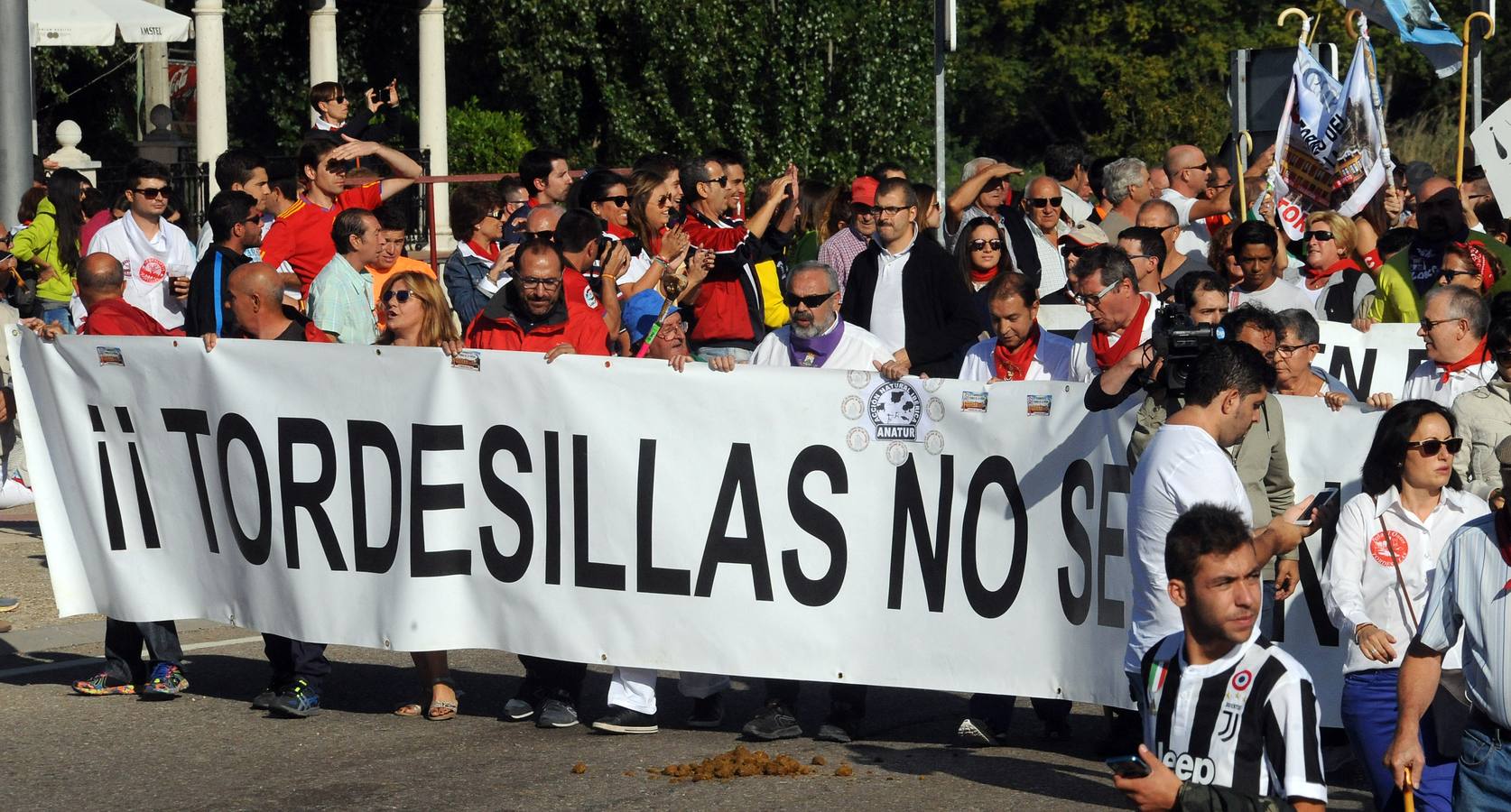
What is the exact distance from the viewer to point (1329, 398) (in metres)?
7.07

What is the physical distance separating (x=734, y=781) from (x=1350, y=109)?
6.55m

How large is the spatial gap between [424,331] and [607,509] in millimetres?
1108

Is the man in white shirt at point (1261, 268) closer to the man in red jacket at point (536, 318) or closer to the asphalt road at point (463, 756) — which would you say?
the asphalt road at point (463, 756)

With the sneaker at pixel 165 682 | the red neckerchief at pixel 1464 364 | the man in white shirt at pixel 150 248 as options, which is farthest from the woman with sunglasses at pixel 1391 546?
the man in white shirt at pixel 150 248

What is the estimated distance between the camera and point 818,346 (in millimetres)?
8016

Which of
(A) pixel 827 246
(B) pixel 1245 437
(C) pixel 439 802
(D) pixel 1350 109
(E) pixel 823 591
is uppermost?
(D) pixel 1350 109

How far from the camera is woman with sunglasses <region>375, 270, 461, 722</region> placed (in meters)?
8.04

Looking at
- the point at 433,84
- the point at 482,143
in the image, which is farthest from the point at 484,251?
the point at 482,143

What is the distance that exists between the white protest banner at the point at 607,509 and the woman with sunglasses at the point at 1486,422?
12.9 inches

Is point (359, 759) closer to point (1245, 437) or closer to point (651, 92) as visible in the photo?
point (1245, 437)

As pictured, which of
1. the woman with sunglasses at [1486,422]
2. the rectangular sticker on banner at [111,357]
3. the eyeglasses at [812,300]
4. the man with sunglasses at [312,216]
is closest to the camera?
the woman with sunglasses at [1486,422]

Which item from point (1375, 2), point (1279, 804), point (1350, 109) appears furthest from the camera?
point (1375, 2)

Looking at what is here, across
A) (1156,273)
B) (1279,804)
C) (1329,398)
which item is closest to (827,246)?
(1156,273)

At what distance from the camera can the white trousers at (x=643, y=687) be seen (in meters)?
7.73
